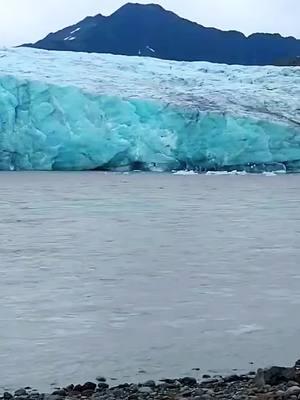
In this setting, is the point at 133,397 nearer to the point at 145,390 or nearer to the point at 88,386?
the point at 145,390

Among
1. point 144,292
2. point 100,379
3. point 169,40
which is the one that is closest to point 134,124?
point 144,292

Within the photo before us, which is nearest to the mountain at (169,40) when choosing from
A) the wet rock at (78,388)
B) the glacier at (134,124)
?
the glacier at (134,124)

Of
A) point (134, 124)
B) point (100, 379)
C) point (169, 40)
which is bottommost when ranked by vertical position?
point (100, 379)

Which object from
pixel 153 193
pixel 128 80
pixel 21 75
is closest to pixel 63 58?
pixel 128 80

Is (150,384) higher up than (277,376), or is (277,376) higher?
(277,376)

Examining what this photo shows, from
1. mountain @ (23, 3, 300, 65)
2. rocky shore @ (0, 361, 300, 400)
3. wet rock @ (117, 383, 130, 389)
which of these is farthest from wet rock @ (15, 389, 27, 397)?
mountain @ (23, 3, 300, 65)

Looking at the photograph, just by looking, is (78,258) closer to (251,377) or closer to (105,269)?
(105,269)
